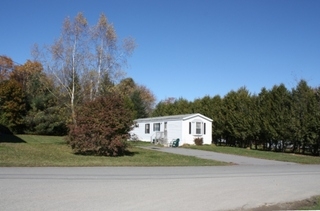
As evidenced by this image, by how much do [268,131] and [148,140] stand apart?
1399 centimetres

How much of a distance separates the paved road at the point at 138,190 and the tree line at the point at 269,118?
16.2 metres

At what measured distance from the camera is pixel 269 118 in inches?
1276

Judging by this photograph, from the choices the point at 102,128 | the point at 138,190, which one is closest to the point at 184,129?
the point at 102,128

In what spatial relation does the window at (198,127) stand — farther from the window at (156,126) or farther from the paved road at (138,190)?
the paved road at (138,190)

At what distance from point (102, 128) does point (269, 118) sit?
17729 mm

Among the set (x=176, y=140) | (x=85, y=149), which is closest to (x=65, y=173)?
(x=85, y=149)

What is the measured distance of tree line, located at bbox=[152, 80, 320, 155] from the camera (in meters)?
28.9

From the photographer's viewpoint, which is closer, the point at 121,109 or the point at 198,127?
the point at 121,109

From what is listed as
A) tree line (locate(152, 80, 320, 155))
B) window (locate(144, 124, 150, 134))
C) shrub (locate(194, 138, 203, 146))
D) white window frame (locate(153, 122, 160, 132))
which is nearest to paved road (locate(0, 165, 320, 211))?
tree line (locate(152, 80, 320, 155))

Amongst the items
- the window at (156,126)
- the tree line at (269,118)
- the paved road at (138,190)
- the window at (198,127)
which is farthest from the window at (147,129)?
the paved road at (138,190)

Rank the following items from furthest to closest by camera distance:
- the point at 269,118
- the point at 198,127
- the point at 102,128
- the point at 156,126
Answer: the point at 156,126 → the point at 198,127 → the point at 269,118 → the point at 102,128

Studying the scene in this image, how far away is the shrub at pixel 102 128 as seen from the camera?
20.3 m

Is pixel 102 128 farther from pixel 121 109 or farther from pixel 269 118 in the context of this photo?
pixel 269 118

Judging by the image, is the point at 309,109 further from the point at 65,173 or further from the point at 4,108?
the point at 4,108
